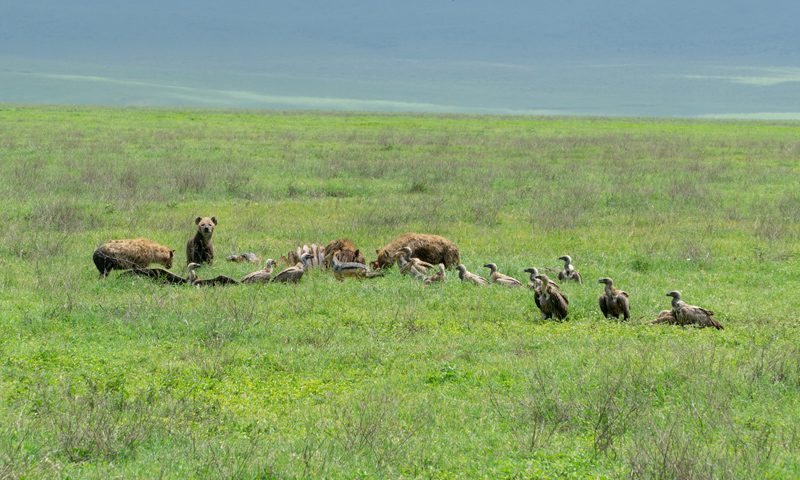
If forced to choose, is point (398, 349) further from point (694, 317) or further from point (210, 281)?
point (210, 281)

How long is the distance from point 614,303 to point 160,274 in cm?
638

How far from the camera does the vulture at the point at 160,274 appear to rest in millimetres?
13213

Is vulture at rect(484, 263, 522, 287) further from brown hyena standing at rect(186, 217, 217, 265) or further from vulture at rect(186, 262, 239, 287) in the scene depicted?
brown hyena standing at rect(186, 217, 217, 265)

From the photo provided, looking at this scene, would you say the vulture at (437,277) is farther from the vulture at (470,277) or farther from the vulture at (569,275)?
the vulture at (569,275)

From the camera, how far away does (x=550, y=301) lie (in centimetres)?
1148

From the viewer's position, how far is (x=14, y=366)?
352 inches

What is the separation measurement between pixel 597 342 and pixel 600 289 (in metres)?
3.01

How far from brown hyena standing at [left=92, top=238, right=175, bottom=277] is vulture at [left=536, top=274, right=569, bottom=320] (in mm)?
6161

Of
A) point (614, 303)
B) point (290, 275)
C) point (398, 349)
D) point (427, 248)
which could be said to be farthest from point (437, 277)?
point (398, 349)

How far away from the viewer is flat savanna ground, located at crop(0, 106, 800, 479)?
269 inches

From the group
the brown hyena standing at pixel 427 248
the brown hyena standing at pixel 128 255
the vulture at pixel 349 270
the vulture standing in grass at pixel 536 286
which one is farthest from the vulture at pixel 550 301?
the brown hyena standing at pixel 128 255

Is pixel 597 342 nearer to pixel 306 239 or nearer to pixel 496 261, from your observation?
pixel 496 261

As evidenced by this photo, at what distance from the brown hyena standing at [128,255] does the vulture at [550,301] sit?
20.2 feet

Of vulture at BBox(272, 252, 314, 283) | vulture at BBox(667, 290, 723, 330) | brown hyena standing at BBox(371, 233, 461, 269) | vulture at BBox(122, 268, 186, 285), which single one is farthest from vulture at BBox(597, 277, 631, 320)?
vulture at BBox(122, 268, 186, 285)
